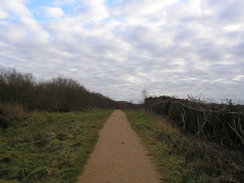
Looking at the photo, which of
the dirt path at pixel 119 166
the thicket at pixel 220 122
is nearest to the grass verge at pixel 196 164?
the dirt path at pixel 119 166

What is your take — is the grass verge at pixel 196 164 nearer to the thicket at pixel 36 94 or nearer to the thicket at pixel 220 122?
the thicket at pixel 220 122

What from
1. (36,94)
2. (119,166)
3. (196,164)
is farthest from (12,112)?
(196,164)

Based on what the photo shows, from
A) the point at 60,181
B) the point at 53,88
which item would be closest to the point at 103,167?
the point at 60,181

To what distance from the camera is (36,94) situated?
33812 millimetres

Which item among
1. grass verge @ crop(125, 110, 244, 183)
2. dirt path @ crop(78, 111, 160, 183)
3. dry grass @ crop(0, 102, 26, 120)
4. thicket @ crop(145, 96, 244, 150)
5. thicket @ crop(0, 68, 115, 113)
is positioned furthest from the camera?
thicket @ crop(0, 68, 115, 113)

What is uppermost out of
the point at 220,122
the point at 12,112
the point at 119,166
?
the point at 220,122

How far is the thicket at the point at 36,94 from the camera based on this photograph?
29383 millimetres

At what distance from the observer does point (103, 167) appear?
24.8ft

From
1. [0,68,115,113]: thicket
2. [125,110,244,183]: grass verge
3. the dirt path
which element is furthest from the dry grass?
[125,110,244,183]: grass verge

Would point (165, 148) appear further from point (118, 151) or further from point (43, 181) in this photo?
point (43, 181)

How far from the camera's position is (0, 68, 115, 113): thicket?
2938 centimetres

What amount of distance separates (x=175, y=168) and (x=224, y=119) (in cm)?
522

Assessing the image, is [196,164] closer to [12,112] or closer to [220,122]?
[220,122]

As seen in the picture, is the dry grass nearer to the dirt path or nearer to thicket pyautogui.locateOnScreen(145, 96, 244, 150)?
the dirt path
